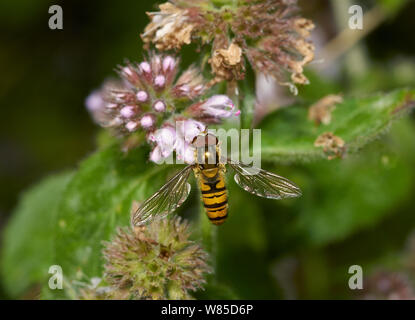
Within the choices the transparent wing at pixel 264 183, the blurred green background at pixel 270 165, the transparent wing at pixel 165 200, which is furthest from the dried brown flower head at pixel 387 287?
the transparent wing at pixel 165 200

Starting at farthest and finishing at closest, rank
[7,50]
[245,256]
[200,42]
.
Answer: [7,50]
[245,256]
[200,42]

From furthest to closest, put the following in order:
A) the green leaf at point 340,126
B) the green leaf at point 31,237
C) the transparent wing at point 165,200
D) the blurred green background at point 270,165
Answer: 1. the blurred green background at point 270,165
2. the green leaf at point 31,237
3. the green leaf at point 340,126
4. the transparent wing at point 165,200

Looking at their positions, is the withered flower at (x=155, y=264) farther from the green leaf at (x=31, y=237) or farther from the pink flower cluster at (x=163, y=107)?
the green leaf at (x=31, y=237)

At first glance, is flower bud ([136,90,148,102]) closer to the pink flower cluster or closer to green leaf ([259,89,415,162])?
the pink flower cluster

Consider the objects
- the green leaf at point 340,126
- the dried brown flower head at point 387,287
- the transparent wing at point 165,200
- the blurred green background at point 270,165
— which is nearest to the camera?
the transparent wing at point 165,200

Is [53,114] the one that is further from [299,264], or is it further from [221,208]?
[221,208]

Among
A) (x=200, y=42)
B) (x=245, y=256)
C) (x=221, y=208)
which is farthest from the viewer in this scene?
(x=245, y=256)

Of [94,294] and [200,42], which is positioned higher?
[200,42]

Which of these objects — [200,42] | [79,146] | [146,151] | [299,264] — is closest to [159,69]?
[200,42]
